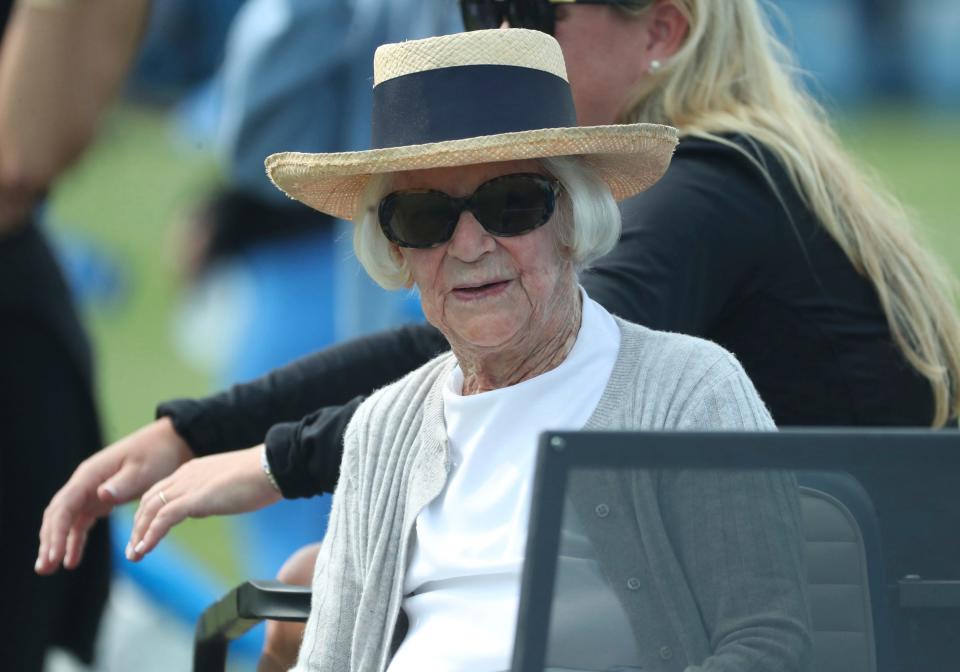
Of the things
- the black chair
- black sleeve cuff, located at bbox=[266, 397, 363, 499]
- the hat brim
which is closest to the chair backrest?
A: the black chair

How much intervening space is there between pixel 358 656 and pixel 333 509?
0.82 ft

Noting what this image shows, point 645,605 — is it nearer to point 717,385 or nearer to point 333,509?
point 717,385

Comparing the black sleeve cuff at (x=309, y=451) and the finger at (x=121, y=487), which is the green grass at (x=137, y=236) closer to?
the finger at (x=121, y=487)

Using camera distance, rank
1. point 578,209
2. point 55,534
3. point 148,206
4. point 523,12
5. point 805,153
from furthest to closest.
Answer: point 148,206, point 523,12, point 805,153, point 55,534, point 578,209

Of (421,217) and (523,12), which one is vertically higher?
(523,12)

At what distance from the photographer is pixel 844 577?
139 centimetres

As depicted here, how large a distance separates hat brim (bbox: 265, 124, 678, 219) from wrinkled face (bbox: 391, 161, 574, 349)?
62 mm

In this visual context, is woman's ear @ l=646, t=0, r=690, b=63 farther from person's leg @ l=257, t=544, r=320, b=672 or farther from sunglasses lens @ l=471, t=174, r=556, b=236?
person's leg @ l=257, t=544, r=320, b=672

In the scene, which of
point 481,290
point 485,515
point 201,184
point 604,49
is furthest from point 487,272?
point 201,184

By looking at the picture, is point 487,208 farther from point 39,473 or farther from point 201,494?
point 39,473

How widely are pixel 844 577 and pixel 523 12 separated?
1.69m

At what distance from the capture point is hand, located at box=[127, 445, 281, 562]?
2.44 metres

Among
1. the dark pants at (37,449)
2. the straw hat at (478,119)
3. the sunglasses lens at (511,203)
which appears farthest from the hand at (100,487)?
the dark pants at (37,449)

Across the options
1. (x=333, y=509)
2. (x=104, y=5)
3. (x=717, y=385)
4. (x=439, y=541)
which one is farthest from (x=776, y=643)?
(x=104, y=5)
